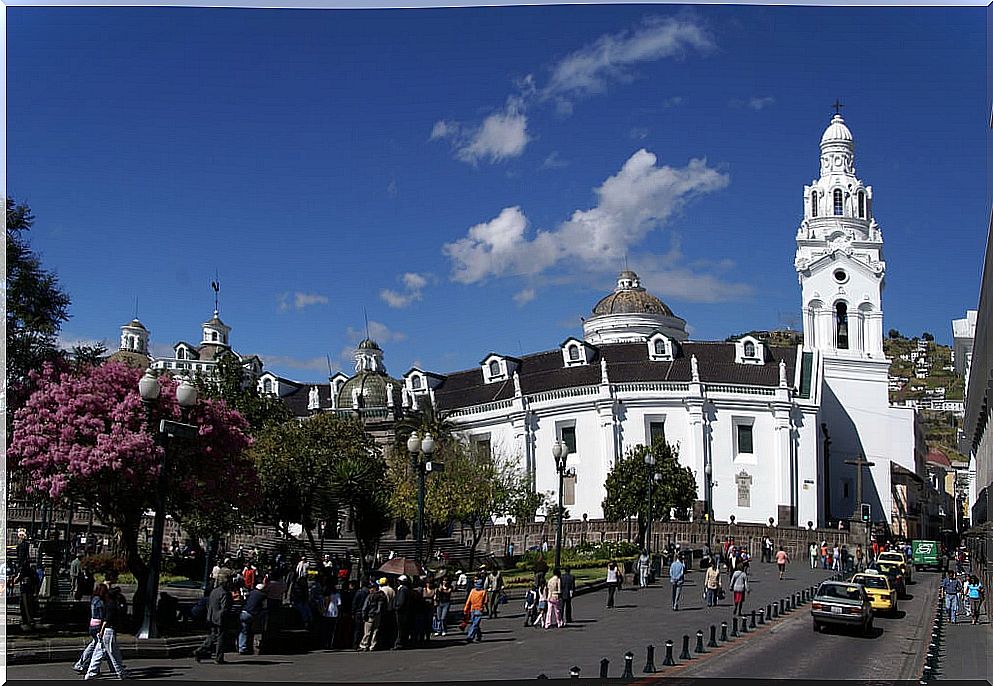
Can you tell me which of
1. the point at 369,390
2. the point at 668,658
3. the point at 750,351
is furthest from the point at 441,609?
the point at 369,390

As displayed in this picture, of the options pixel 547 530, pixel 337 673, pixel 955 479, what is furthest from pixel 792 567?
pixel 955 479

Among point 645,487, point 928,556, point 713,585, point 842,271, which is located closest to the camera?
point 713,585

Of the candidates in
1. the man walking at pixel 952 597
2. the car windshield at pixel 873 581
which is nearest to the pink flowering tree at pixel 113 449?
the car windshield at pixel 873 581

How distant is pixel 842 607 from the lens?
2552cm

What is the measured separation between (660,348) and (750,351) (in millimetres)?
5259

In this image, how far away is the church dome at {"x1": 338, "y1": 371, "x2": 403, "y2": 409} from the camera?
69250mm

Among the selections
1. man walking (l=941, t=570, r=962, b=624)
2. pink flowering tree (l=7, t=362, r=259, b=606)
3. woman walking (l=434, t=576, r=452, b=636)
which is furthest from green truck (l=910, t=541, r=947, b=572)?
pink flowering tree (l=7, t=362, r=259, b=606)

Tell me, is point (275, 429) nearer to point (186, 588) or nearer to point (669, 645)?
point (186, 588)

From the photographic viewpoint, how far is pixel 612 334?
76500 mm

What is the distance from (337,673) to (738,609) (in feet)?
42.4

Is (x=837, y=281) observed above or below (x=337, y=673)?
above

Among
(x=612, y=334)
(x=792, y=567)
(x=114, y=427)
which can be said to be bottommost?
(x=792, y=567)

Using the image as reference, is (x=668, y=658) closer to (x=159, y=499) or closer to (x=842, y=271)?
(x=159, y=499)

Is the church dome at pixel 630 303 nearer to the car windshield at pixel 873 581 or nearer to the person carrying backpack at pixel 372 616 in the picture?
the car windshield at pixel 873 581
